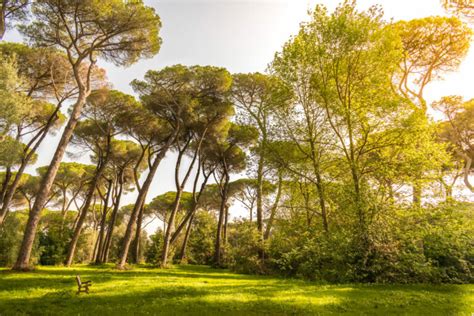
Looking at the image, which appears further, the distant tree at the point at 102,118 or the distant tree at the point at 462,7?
the distant tree at the point at 102,118

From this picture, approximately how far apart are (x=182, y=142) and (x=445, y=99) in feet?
80.2

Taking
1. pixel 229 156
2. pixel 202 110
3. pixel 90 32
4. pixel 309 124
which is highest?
pixel 90 32

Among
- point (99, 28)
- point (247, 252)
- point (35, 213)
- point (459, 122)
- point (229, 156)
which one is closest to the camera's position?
point (35, 213)

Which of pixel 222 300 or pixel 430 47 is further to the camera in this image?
pixel 430 47

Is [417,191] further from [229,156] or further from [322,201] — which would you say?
[229,156]

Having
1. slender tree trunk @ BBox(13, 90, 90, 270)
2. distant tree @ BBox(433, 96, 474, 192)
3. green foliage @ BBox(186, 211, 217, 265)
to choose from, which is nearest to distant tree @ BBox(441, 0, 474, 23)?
Answer: distant tree @ BBox(433, 96, 474, 192)

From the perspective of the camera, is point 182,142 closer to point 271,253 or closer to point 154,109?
point 154,109

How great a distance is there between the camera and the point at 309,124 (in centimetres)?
1681

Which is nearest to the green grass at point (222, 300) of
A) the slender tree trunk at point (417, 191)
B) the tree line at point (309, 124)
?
the tree line at point (309, 124)

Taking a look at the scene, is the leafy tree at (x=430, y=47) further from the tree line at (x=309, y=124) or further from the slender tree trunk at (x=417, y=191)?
the slender tree trunk at (x=417, y=191)

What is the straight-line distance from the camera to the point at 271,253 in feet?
64.4

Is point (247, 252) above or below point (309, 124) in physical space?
below

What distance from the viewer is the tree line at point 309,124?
12883 millimetres

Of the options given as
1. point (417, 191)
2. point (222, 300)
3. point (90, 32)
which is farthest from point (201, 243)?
point (222, 300)
